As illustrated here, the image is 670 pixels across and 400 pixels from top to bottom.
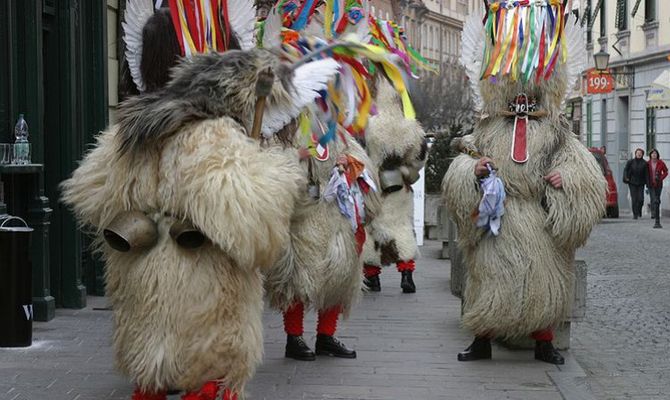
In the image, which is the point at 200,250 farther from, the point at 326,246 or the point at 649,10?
the point at 649,10

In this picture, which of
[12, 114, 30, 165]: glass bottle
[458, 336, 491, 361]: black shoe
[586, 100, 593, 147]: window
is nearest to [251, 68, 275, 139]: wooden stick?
[458, 336, 491, 361]: black shoe

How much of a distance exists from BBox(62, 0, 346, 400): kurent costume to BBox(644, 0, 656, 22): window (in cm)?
3209

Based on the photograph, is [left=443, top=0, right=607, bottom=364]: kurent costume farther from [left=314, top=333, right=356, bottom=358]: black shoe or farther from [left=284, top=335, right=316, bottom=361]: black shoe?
[left=284, top=335, right=316, bottom=361]: black shoe

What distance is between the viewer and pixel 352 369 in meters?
7.96

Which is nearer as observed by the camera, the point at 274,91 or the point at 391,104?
the point at 274,91

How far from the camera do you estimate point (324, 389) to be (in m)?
7.27

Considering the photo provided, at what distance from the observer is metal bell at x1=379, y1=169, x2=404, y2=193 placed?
39.7 ft

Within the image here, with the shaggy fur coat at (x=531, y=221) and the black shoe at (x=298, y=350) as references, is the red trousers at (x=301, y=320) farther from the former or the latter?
the shaggy fur coat at (x=531, y=221)

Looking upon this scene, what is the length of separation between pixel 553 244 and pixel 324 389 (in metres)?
1.75

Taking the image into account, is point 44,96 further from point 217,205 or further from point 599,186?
point 217,205

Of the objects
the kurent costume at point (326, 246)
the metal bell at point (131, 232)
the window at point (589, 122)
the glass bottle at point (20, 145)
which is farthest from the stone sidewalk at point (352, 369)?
the window at point (589, 122)

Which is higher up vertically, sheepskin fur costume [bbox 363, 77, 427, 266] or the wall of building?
the wall of building

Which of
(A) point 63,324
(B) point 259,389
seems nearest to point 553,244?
(B) point 259,389

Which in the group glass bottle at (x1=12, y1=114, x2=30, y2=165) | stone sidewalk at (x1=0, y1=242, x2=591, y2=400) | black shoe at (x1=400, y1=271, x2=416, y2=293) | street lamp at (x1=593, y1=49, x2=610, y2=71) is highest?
street lamp at (x1=593, y1=49, x2=610, y2=71)
